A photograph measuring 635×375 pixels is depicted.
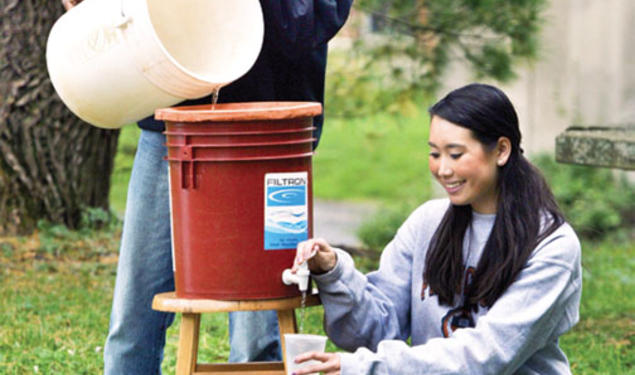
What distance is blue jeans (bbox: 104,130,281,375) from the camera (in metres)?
3.25

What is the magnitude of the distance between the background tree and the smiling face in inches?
136

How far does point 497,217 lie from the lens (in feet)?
9.61

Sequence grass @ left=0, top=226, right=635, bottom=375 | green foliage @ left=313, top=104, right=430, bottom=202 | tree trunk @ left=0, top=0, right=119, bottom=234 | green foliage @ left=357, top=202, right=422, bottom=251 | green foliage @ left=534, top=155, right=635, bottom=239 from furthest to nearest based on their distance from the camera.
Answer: green foliage @ left=313, top=104, right=430, bottom=202, green foliage @ left=534, top=155, right=635, bottom=239, green foliage @ left=357, top=202, right=422, bottom=251, tree trunk @ left=0, top=0, right=119, bottom=234, grass @ left=0, top=226, right=635, bottom=375

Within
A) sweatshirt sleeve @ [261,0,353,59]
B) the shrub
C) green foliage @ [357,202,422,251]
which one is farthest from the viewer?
the shrub

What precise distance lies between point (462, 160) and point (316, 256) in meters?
0.45

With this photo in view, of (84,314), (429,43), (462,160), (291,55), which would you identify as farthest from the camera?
(429,43)

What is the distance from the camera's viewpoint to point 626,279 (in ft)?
20.5

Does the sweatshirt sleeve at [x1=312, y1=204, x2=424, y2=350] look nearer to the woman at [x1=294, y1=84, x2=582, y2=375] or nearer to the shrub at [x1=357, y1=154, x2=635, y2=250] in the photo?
the woman at [x1=294, y1=84, x2=582, y2=375]

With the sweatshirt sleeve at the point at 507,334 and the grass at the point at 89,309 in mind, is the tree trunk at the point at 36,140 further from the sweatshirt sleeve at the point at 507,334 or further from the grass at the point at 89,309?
the sweatshirt sleeve at the point at 507,334

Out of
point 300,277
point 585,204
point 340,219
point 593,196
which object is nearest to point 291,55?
point 300,277

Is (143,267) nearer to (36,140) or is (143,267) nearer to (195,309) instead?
(195,309)

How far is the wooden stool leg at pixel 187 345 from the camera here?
287 cm

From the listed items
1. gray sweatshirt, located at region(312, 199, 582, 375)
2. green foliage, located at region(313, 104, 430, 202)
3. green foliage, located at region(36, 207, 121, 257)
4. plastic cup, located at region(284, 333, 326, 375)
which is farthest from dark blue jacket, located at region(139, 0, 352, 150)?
green foliage, located at region(313, 104, 430, 202)

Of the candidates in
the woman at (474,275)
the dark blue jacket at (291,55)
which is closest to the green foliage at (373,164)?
the dark blue jacket at (291,55)
